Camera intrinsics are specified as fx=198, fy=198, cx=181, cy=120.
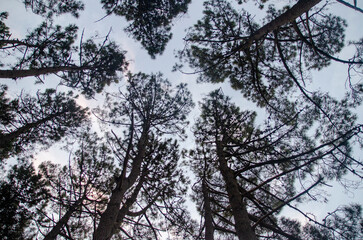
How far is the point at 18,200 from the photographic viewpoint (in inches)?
250

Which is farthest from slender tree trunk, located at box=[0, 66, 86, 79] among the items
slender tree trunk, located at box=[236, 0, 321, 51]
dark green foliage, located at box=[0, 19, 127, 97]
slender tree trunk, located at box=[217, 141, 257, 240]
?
slender tree trunk, located at box=[217, 141, 257, 240]

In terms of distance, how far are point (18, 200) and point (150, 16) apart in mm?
7144

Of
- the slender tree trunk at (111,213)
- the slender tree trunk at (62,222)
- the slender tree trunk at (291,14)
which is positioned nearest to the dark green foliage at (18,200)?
the slender tree trunk at (62,222)

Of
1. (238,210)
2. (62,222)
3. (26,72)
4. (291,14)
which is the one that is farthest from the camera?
(26,72)

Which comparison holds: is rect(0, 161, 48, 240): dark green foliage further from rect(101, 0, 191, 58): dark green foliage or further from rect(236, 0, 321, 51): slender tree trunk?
rect(236, 0, 321, 51): slender tree trunk

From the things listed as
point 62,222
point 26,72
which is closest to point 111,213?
point 62,222

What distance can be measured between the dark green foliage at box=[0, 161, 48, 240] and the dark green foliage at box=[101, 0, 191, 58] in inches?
212

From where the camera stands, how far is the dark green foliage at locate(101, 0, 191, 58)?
5.87m

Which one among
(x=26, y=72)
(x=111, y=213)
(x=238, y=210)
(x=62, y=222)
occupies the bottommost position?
(x=62, y=222)

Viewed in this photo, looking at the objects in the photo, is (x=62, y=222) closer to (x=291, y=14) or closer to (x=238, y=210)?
(x=238, y=210)

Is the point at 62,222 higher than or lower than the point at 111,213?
lower

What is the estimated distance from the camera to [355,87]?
4770 millimetres

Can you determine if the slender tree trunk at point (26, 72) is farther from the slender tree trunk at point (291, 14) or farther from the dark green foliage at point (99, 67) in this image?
the slender tree trunk at point (291, 14)

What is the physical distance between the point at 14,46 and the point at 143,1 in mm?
4165
